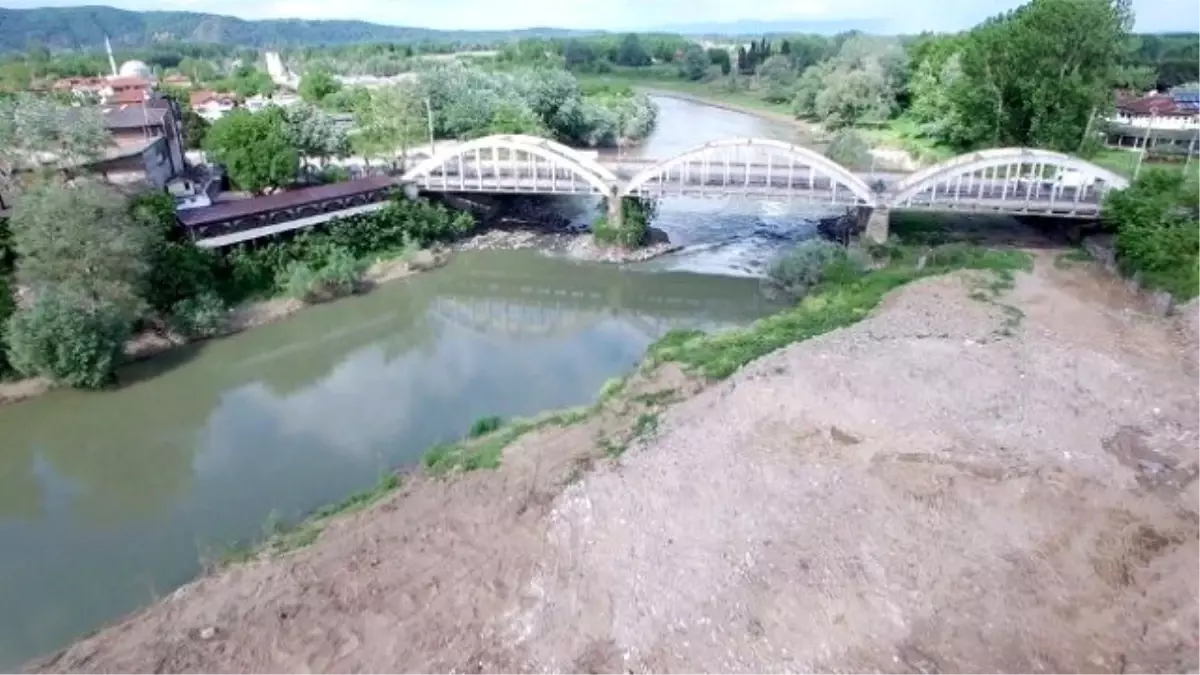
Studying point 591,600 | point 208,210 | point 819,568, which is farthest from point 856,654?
point 208,210

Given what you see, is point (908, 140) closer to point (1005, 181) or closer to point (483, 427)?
point (1005, 181)

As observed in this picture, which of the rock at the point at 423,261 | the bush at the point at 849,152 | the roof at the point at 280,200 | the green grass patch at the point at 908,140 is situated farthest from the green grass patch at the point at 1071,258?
the roof at the point at 280,200

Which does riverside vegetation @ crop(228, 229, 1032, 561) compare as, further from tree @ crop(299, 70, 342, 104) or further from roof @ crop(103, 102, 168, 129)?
tree @ crop(299, 70, 342, 104)

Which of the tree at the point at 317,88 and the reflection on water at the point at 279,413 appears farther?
the tree at the point at 317,88

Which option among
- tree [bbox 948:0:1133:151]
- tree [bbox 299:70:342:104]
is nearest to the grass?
tree [bbox 948:0:1133:151]

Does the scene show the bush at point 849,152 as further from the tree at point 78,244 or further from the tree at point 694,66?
the tree at point 694,66

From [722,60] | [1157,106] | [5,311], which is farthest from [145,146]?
[722,60]
